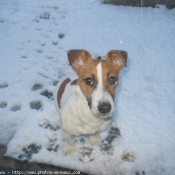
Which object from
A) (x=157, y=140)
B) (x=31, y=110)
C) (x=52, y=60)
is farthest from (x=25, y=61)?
(x=157, y=140)

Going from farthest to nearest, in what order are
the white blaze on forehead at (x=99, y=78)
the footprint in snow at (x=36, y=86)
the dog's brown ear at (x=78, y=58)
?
1. the footprint in snow at (x=36, y=86)
2. the dog's brown ear at (x=78, y=58)
3. the white blaze on forehead at (x=99, y=78)

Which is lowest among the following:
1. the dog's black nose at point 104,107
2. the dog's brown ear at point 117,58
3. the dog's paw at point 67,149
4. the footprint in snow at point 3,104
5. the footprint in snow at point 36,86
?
the dog's paw at point 67,149

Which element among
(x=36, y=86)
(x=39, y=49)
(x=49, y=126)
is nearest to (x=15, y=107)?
(x=36, y=86)

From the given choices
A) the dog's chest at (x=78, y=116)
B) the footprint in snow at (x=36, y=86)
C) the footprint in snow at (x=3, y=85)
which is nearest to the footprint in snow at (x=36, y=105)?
the footprint in snow at (x=36, y=86)

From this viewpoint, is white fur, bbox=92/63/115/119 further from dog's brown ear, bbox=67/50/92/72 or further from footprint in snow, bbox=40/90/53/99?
footprint in snow, bbox=40/90/53/99

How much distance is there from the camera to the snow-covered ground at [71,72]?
11.2ft

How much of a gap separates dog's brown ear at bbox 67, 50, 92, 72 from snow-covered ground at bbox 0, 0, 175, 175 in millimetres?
1407

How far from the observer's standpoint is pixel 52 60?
4.92 meters

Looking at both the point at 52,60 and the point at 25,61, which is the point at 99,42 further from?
the point at 25,61

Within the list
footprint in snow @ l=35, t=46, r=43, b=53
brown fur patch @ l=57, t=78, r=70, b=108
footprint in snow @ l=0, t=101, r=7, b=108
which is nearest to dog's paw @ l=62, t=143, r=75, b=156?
brown fur patch @ l=57, t=78, r=70, b=108

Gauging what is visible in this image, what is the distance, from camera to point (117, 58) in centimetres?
283

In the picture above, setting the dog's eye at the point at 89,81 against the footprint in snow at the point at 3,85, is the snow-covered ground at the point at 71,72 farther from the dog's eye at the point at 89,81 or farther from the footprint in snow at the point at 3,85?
the dog's eye at the point at 89,81

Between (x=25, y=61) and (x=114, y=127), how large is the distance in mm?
2469

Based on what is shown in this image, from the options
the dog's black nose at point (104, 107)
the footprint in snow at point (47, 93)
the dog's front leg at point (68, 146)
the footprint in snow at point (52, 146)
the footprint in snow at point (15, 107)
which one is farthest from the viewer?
the footprint in snow at point (47, 93)
